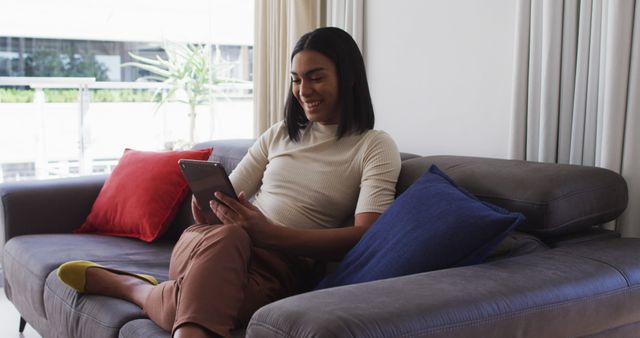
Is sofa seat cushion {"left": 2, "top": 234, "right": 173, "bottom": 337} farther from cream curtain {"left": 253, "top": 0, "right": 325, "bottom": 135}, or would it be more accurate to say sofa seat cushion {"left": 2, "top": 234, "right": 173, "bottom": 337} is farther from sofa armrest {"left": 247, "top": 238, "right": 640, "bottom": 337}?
sofa armrest {"left": 247, "top": 238, "right": 640, "bottom": 337}

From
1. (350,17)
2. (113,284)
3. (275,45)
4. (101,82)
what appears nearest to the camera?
(113,284)

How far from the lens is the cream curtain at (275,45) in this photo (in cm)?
333

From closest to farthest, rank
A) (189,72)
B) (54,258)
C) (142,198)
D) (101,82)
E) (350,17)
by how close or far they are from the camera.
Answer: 1. (54,258)
2. (142,198)
3. (350,17)
4. (189,72)
5. (101,82)

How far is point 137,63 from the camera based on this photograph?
4527 millimetres

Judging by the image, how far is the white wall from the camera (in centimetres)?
243

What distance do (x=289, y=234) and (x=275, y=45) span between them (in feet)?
5.88

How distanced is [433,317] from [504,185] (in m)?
0.66

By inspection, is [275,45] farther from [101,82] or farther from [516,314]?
[516,314]

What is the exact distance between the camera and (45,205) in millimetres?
2932

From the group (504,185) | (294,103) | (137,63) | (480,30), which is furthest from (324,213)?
(137,63)

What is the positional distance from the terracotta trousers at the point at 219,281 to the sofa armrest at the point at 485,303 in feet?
1.09

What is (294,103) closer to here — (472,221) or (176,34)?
(472,221)

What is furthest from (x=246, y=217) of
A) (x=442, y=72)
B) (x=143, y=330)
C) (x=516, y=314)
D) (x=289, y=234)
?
→ (x=442, y=72)

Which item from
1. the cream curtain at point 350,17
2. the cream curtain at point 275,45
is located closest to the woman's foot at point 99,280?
the cream curtain at point 350,17
